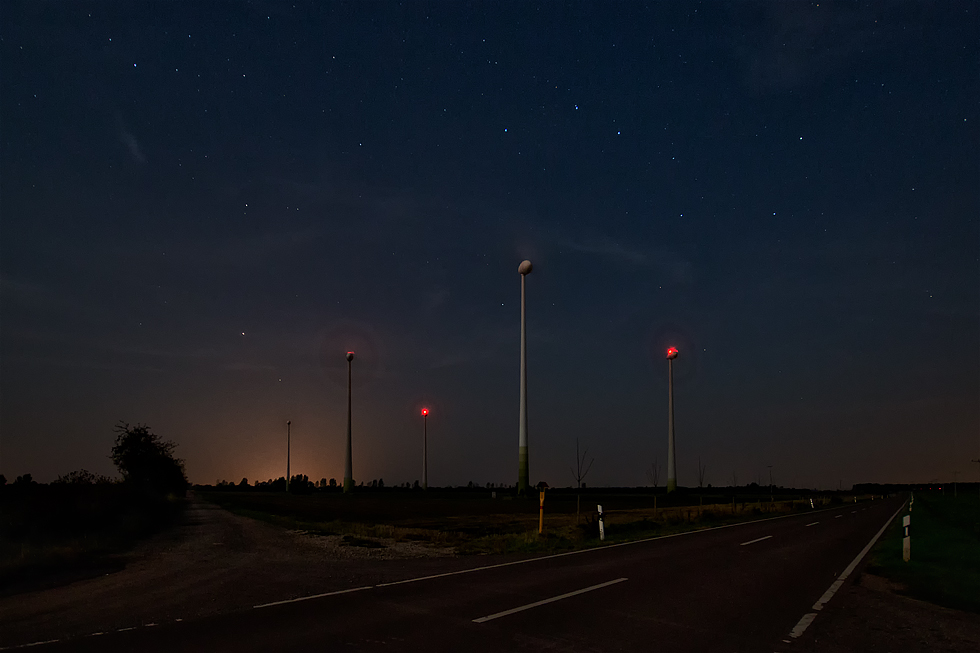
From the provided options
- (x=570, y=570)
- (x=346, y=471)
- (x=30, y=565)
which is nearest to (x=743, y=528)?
(x=570, y=570)

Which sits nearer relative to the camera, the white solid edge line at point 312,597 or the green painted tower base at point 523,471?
the white solid edge line at point 312,597

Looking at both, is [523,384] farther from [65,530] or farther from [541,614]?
[541,614]

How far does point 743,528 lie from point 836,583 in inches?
629

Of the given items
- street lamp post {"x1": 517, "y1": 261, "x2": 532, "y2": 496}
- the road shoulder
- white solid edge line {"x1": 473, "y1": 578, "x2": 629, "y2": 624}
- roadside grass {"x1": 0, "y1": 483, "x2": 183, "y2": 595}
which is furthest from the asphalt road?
street lamp post {"x1": 517, "y1": 261, "x2": 532, "y2": 496}

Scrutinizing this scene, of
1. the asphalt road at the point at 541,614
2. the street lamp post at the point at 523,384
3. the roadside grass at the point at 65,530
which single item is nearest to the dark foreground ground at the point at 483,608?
the asphalt road at the point at 541,614

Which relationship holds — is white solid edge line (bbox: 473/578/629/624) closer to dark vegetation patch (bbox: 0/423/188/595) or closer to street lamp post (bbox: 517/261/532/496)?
dark vegetation patch (bbox: 0/423/188/595)

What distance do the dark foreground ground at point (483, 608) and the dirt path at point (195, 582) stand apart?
5 centimetres

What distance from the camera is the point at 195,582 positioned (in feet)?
39.1

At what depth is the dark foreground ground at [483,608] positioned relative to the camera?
7445 mm

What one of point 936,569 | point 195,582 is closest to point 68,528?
point 195,582

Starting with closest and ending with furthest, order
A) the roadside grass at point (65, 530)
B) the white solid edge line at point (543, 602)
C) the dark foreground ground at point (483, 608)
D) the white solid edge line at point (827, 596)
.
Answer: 1. the dark foreground ground at point (483, 608)
2. the white solid edge line at point (827, 596)
3. the white solid edge line at point (543, 602)
4. the roadside grass at point (65, 530)

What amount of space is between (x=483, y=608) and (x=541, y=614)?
2.91ft

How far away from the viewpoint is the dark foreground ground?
24.4 ft

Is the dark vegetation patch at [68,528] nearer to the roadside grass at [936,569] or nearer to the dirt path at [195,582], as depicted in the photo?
the dirt path at [195,582]
